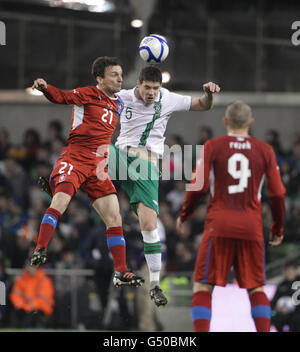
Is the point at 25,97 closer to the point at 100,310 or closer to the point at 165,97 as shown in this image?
the point at 100,310

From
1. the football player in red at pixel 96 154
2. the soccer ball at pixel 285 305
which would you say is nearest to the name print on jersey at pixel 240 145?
the football player in red at pixel 96 154

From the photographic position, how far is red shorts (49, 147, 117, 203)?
7.66m

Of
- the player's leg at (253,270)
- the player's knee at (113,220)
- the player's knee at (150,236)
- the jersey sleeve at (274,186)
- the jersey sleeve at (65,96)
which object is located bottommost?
the player's leg at (253,270)

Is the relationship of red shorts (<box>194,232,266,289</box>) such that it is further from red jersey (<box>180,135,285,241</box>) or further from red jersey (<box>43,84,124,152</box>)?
red jersey (<box>43,84,124,152</box>)

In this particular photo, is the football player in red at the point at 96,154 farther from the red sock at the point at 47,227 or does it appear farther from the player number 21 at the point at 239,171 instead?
the player number 21 at the point at 239,171

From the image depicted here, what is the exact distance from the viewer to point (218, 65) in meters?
16.8

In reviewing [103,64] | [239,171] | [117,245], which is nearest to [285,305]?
[117,245]

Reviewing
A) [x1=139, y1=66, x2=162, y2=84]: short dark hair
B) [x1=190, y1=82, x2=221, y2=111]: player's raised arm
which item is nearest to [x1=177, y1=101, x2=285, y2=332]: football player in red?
[x1=190, y1=82, x2=221, y2=111]: player's raised arm

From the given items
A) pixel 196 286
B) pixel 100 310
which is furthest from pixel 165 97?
pixel 100 310

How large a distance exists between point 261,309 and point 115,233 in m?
1.74

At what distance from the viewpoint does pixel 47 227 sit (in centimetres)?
745

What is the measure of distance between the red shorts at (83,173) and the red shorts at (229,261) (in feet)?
4.30

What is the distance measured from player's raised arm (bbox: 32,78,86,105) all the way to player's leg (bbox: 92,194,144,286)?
1041 millimetres

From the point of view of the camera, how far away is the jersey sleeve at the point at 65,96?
293 inches
